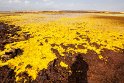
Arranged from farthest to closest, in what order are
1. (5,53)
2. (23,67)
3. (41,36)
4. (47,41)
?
(41,36)
(47,41)
(5,53)
(23,67)

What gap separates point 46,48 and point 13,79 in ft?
15.4

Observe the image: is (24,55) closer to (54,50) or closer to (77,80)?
(54,50)

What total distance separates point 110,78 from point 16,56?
7265mm

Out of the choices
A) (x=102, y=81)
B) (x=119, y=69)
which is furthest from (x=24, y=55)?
(x=119, y=69)

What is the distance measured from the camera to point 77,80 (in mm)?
12445

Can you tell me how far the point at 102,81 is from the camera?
41.4 ft

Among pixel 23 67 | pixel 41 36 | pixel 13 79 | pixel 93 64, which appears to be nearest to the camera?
pixel 13 79

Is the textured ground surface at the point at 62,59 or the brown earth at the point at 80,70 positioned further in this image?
the textured ground surface at the point at 62,59

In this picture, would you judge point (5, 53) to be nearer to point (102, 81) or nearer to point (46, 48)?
point (46, 48)

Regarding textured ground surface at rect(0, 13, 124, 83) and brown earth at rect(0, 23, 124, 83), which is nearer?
brown earth at rect(0, 23, 124, 83)

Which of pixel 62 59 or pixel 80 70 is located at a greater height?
pixel 62 59

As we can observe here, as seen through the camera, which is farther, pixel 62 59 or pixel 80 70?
pixel 62 59

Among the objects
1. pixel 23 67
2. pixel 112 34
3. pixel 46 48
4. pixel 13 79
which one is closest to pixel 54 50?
pixel 46 48

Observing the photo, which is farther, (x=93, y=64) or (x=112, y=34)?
(x=112, y=34)
